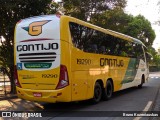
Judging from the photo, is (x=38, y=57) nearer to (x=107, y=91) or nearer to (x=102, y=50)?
(x=102, y=50)

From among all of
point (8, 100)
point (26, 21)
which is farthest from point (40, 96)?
point (8, 100)

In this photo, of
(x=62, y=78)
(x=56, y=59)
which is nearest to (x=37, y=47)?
(x=56, y=59)

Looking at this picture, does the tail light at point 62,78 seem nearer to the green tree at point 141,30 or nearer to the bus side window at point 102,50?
the bus side window at point 102,50

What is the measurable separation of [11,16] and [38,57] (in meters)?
6.60

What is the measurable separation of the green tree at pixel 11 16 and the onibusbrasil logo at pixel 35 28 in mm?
5023

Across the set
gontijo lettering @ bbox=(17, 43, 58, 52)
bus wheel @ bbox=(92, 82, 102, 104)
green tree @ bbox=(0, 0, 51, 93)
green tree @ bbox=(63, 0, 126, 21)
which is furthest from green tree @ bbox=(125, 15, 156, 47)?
gontijo lettering @ bbox=(17, 43, 58, 52)

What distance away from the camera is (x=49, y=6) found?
60.6 feet

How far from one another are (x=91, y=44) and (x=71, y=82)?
256cm

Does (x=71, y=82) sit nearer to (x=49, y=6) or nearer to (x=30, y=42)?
(x=30, y=42)

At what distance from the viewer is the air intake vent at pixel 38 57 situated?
1154 cm

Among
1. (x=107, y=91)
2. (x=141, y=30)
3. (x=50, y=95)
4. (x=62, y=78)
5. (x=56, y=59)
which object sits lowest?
(x=107, y=91)

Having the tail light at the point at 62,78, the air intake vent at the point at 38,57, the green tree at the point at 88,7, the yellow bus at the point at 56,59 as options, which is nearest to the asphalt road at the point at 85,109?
the yellow bus at the point at 56,59

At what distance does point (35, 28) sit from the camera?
11875 mm

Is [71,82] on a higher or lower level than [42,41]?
lower
